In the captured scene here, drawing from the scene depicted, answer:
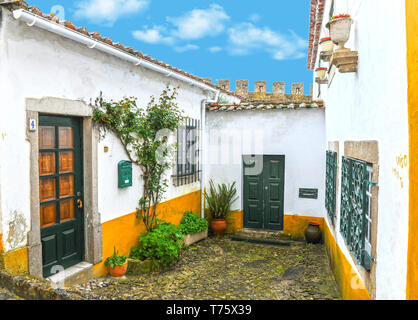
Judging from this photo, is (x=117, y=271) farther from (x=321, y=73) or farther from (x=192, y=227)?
(x=321, y=73)

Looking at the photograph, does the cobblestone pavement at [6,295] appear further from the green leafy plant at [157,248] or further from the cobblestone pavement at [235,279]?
the green leafy plant at [157,248]

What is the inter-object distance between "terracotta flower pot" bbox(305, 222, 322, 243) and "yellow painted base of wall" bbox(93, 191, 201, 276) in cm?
316

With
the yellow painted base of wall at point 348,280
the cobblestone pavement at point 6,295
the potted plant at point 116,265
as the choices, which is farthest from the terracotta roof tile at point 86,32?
the yellow painted base of wall at point 348,280

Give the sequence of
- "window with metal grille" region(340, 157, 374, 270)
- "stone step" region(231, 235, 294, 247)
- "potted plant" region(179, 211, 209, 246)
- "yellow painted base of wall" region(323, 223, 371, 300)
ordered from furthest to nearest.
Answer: "stone step" region(231, 235, 294, 247), "potted plant" region(179, 211, 209, 246), "yellow painted base of wall" region(323, 223, 371, 300), "window with metal grille" region(340, 157, 374, 270)

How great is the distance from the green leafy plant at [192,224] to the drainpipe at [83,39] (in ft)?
10.8

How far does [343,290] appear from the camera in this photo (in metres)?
4.64

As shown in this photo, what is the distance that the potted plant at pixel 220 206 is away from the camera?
28.2 feet

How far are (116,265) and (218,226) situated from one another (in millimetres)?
3524

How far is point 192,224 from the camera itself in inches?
311

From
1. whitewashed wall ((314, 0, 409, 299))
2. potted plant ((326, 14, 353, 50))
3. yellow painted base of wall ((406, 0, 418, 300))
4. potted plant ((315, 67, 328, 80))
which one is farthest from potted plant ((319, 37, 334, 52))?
yellow painted base of wall ((406, 0, 418, 300))

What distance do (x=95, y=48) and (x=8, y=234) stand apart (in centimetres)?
293

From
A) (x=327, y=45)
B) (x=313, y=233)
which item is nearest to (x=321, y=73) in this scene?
(x=327, y=45)

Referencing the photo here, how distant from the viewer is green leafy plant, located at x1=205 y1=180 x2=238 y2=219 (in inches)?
343

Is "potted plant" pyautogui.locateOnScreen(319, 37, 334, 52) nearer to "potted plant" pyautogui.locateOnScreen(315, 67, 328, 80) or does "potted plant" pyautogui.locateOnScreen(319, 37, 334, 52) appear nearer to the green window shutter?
the green window shutter
